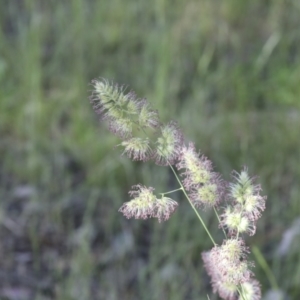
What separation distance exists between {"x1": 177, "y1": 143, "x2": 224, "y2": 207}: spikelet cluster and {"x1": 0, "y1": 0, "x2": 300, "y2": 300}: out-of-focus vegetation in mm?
1173

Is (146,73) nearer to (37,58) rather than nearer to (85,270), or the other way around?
(37,58)

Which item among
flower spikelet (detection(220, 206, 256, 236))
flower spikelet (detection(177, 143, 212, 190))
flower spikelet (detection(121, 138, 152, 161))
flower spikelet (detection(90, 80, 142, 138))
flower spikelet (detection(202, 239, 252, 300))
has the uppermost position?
flower spikelet (detection(90, 80, 142, 138))

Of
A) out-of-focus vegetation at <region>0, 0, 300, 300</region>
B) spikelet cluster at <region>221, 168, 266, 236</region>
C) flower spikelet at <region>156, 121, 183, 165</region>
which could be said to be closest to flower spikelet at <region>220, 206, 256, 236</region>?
spikelet cluster at <region>221, 168, 266, 236</region>

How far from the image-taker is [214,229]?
2.59 m

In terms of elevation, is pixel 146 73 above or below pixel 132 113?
above

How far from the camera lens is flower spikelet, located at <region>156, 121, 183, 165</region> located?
1.06 meters

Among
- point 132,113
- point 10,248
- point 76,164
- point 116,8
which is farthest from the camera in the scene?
point 116,8

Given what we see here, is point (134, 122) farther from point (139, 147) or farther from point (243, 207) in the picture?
point (243, 207)

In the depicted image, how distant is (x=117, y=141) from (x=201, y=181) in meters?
1.87

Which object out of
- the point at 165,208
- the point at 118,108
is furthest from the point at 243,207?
the point at 118,108

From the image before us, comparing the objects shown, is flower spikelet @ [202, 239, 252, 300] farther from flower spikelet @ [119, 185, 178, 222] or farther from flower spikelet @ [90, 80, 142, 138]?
flower spikelet @ [90, 80, 142, 138]

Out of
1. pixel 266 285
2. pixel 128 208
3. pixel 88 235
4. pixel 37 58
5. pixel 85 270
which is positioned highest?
pixel 37 58

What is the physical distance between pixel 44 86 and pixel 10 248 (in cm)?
106

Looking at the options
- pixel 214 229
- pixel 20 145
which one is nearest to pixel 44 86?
pixel 20 145
